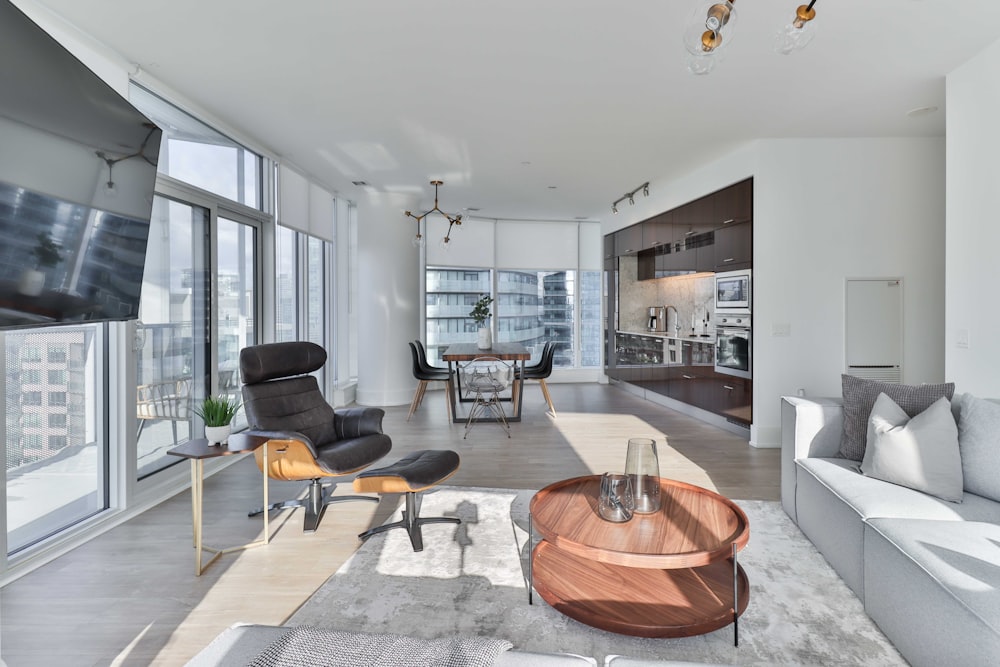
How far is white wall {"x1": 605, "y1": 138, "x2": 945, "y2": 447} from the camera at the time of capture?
4754 millimetres

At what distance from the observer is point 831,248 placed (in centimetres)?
484

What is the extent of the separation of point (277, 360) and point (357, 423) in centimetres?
66

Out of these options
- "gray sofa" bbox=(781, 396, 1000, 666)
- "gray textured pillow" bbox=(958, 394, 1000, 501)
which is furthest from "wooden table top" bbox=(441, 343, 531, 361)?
"gray textured pillow" bbox=(958, 394, 1000, 501)

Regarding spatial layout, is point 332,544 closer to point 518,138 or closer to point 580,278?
point 518,138

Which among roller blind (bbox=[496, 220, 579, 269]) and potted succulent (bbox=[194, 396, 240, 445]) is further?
roller blind (bbox=[496, 220, 579, 269])

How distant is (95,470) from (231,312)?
1753 mm

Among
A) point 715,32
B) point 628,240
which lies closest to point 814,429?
point 715,32

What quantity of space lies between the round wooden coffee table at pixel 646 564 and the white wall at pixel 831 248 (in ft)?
10.1

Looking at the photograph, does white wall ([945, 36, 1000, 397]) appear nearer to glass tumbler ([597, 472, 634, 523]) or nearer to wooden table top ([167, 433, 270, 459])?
glass tumbler ([597, 472, 634, 523])

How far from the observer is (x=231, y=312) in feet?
15.2

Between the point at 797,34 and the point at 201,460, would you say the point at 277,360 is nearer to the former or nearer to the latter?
the point at 201,460

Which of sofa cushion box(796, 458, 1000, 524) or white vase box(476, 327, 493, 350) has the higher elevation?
white vase box(476, 327, 493, 350)

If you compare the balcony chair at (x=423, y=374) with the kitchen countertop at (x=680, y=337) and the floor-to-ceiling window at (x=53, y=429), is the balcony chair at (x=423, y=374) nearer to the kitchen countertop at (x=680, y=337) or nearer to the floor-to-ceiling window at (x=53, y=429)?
the kitchen countertop at (x=680, y=337)

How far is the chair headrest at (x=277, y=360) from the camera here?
3205 millimetres
